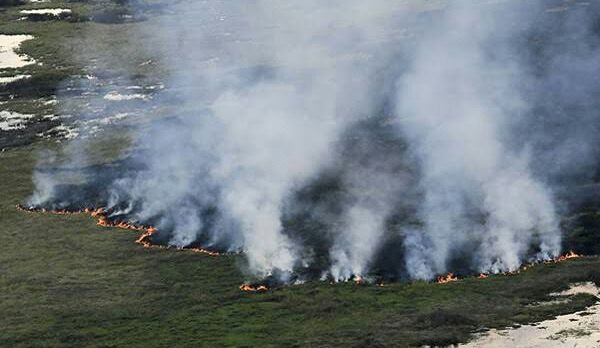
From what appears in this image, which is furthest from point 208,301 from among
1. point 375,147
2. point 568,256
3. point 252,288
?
point 375,147

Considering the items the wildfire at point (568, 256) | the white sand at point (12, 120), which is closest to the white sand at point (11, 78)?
the white sand at point (12, 120)

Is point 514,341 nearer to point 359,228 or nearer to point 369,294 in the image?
point 369,294

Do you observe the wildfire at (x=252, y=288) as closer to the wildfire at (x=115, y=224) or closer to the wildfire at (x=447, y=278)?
the wildfire at (x=115, y=224)

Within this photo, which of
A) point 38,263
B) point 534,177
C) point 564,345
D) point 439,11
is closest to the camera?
point 564,345

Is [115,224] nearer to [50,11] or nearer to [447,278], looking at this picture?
[447,278]

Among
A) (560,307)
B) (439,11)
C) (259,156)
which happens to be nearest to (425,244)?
(560,307)

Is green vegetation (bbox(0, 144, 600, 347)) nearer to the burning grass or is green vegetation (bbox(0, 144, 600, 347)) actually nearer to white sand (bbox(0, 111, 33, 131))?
the burning grass
